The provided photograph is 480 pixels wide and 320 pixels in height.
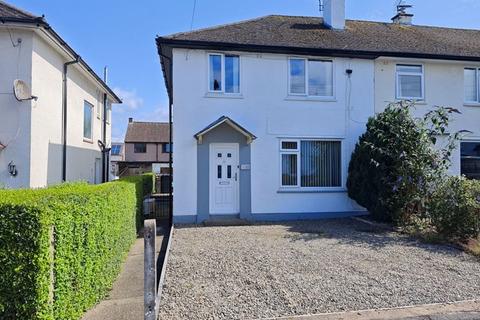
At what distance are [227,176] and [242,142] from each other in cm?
124

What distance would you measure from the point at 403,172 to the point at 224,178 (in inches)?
215

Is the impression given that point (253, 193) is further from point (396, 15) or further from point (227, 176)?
point (396, 15)

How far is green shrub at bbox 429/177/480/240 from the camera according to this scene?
309 inches

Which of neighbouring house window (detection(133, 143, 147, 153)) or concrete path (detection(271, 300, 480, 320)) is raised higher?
neighbouring house window (detection(133, 143, 147, 153))

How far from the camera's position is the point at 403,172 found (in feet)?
32.0

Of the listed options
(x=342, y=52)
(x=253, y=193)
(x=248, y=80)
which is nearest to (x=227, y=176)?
(x=253, y=193)

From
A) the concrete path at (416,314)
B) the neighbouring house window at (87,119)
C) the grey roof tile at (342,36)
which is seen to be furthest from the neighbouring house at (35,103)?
the concrete path at (416,314)

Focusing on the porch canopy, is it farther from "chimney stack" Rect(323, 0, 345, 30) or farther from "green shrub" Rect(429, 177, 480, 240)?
"chimney stack" Rect(323, 0, 345, 30)

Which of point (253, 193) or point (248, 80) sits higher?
point (248, 80)

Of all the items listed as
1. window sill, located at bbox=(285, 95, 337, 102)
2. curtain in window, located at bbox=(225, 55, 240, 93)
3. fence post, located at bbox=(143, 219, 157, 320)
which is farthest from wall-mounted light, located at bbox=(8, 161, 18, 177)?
window sill, located at bbox=(285, 95, 337, 102)

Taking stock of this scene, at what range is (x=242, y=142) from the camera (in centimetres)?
1130

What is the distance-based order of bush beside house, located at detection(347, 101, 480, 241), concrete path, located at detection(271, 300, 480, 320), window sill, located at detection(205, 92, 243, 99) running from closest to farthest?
1. concrete path, located at detection(271, 300, 480, 320)
2. bush beside house, located at detection(347, 101, 480, 241)
3. window sill, located at detection(205, 92, 243, 99)

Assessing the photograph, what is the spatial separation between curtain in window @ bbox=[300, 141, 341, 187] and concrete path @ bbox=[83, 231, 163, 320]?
653cm

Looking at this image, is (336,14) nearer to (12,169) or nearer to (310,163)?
→ (310,163)
